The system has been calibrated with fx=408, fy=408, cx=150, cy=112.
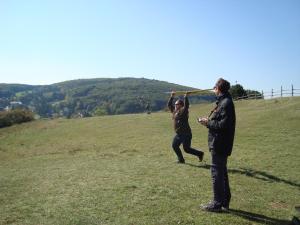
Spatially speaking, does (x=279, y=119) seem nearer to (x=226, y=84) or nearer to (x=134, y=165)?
(x=134, y=165)

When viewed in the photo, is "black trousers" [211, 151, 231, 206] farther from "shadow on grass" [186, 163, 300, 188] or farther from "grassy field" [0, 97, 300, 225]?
"shadow on grass" [186, 163, 300, 188]

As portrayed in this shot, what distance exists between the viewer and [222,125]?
9.12 metres

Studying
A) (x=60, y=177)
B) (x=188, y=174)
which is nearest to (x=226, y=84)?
(x=188, y=174)

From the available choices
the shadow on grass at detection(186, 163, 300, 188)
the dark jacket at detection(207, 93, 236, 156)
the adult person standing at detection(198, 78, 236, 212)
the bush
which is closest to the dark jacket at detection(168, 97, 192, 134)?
the shadow on grass at detection(186, 163, 300, 188)

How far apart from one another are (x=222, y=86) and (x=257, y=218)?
10.3ft

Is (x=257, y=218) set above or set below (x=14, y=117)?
above

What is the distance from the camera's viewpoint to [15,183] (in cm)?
1434

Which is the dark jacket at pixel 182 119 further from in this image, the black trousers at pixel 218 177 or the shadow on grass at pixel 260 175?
the black trousers at pixel 218 177

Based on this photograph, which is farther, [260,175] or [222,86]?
[260,175]

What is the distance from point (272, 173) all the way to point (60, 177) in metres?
7.81

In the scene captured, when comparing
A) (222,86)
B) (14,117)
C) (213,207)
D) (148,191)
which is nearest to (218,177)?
(213,207)

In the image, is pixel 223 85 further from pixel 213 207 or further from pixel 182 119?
pixel 182 119

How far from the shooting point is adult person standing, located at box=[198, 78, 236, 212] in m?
9.19

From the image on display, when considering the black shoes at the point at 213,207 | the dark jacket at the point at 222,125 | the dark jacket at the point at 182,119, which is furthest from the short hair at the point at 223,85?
the dark jacket at the point at 182,119
